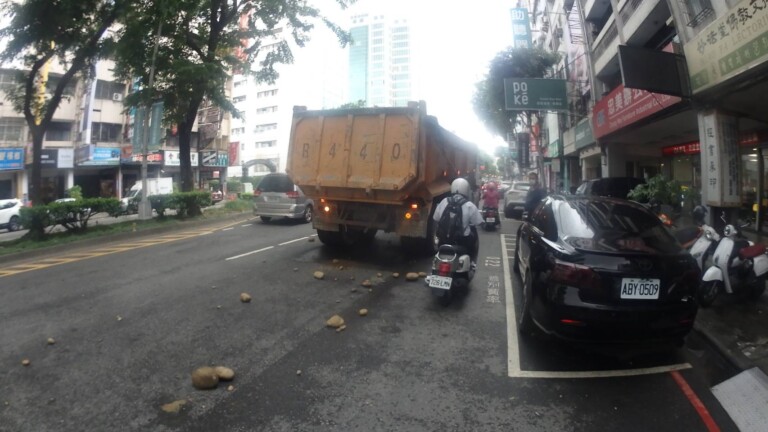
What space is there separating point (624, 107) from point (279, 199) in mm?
10906

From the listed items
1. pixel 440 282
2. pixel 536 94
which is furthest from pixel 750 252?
pixel 536 94

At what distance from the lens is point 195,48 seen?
47.6ft

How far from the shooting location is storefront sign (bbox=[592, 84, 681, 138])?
31.7ft

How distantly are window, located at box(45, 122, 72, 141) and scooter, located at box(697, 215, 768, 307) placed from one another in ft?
114

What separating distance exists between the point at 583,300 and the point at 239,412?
2.85 metres

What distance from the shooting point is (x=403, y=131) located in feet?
22.8

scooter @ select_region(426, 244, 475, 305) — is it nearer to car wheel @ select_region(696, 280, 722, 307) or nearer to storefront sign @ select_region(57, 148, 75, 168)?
car wheel @ select_region(696, 280, 722, 307)

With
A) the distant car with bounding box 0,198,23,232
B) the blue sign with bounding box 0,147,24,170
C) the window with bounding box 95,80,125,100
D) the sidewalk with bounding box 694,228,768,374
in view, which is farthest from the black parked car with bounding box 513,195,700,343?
the window with bounding box 95,80,125,100

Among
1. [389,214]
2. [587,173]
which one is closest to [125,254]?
[389,214]

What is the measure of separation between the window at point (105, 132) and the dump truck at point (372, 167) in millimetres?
28095

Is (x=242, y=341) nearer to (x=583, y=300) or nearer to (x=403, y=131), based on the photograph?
(x=583, y=300)

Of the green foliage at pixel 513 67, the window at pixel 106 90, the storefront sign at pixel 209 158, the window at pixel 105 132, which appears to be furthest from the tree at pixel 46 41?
the storefront sign at pixel 209 158

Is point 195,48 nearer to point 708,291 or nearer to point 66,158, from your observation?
point 708,291

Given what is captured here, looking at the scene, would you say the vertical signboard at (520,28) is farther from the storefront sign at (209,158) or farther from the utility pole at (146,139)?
the storefront sign at (209,158)
